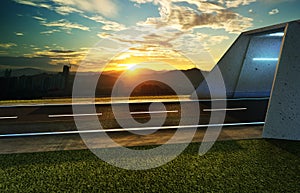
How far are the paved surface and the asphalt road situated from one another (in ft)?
2.88

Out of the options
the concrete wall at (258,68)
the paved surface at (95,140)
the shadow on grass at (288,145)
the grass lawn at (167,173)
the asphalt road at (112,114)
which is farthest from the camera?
the concrete wall at (258,68)

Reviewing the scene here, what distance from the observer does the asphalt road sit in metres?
8.61

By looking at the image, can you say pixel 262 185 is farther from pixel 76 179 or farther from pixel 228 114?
pixel 228 114

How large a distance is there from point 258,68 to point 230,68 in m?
1.97

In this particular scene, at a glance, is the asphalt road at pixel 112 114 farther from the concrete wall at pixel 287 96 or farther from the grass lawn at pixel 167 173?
the grass lawn at pixel 167 173

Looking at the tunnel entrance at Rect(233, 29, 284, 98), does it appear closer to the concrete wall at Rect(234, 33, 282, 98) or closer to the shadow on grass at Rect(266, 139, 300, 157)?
the concrete wall at Rect(234, 33, 282, 98)

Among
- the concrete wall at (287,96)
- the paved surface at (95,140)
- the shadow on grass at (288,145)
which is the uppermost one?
the concrete wall at (287,96)

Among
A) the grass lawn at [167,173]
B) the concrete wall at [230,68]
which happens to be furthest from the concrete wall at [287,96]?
the concrete wall at [230,68]

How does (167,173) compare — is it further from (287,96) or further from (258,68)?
(258,68)

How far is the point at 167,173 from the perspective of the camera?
199 inches

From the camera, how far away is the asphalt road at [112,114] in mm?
8609

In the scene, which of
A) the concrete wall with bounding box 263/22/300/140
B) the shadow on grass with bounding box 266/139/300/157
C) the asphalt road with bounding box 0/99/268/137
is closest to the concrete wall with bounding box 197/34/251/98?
the asphalt road with bounding box 0/99/268/137

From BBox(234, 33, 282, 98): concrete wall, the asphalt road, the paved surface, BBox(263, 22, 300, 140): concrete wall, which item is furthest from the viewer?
BBox(234, 33, 282, 98): concrete wall

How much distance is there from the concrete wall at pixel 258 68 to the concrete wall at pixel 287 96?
6.06 meters
